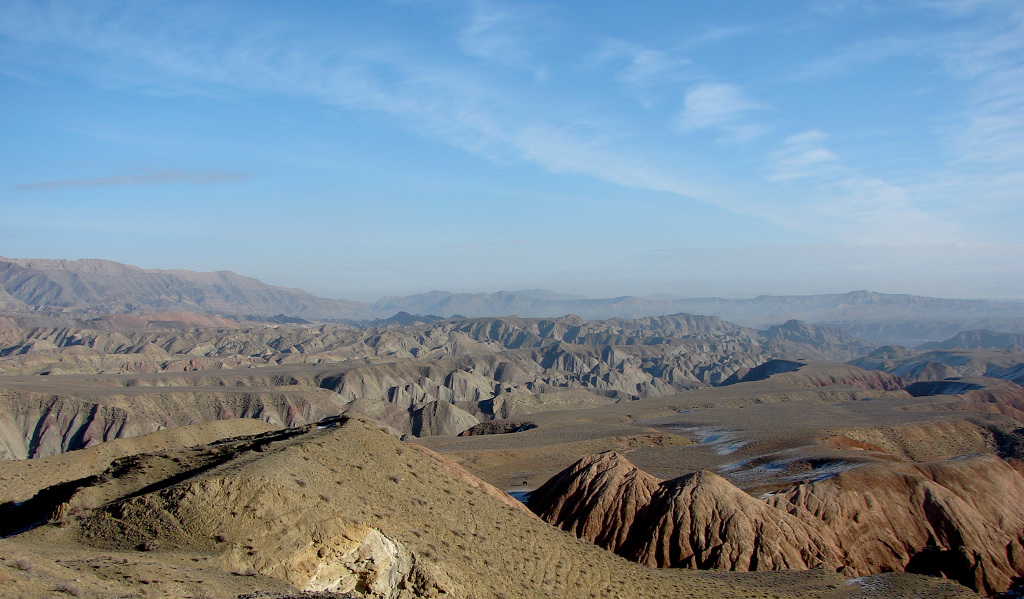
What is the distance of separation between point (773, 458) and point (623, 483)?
78.9 feet

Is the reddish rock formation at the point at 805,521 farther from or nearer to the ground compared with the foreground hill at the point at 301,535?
nearer to the ground

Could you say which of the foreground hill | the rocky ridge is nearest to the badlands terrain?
the foreground hill

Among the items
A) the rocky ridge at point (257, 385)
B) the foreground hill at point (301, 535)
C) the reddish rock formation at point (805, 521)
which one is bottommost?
the rocky ridge at point (257, 385)

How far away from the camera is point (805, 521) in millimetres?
38281

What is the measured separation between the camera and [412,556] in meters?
19.3

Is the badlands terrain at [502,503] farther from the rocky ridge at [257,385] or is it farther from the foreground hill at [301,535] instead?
the rocky ridge at [257,385]

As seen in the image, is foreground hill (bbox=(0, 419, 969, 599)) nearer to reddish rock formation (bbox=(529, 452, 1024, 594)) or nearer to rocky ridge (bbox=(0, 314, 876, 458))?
reddish rock formation (bbox=(529, 452, 1024, 594))

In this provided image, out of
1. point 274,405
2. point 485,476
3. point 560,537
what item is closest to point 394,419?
point 274,405

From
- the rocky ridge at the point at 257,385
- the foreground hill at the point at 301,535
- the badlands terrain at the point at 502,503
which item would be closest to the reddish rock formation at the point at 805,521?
the badlands terrain at the point at 502,503

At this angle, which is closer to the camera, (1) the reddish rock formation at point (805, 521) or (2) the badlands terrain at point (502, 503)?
(2) the badlands terrain at point (502, 503)

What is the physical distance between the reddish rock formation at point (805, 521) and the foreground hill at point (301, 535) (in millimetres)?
7356

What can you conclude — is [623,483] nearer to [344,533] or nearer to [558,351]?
[344,533]

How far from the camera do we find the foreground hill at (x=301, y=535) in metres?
15.8

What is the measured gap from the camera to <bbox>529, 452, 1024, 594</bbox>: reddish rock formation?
35.6 meters
